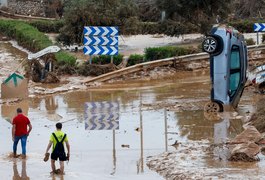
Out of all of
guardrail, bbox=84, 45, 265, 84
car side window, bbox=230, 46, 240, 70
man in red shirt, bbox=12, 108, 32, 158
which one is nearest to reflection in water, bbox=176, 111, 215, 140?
car side window, bbox=230, 46, 240, 70

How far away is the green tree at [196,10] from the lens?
41.6 m

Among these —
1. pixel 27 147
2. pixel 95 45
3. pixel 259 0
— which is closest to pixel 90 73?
pixel 95 45

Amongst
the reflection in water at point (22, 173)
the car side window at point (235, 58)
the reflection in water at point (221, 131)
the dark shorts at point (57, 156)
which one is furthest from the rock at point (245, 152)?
the car side window at point (235, 58)

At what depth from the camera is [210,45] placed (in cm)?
2277

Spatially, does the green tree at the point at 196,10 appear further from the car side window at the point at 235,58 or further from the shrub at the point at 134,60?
the car side window at the point at 235,58

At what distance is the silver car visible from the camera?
901 inches

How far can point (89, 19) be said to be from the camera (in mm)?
38938

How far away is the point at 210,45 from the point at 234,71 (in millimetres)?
1349

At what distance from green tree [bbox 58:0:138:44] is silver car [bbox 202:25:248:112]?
54.5ft

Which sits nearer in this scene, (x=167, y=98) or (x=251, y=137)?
(x=251, y=137)

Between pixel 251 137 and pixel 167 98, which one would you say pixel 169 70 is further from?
pixel 251 137

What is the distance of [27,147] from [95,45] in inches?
526

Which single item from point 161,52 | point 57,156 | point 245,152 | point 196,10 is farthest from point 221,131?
point 196,10

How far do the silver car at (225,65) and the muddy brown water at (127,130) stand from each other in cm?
60
